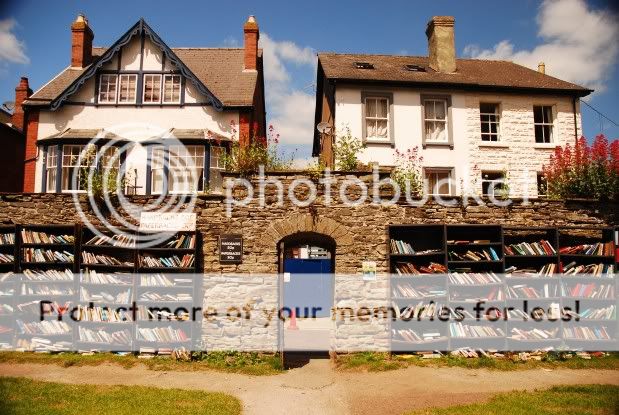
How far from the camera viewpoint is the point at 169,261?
919 cm

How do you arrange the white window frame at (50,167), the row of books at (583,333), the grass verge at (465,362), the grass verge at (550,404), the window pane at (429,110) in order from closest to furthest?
the grass verge at (550,404) → the grass verge at (465,362) → the row of books at (583,333) → the white window frame at (50,167) → the window pane at (429,110)

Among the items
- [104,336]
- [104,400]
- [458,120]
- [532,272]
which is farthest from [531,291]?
[104,336]

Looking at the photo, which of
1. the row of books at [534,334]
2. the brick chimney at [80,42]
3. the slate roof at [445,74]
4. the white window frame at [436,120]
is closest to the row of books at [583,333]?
the row of books at [534,334]

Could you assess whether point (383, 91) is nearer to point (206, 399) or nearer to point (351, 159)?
point (351, 159)

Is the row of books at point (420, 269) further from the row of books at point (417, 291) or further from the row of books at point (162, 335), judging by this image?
the row of books at point (162, 335)

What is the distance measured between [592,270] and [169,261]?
30.9ft

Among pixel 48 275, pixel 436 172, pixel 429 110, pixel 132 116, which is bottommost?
pixel 48 275

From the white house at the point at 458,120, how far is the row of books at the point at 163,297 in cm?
715

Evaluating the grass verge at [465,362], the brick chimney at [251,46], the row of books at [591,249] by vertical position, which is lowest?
the grass verge at [465,362]

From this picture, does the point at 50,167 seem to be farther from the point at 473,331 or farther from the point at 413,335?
the point at 473,331

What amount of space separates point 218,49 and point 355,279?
1275cm

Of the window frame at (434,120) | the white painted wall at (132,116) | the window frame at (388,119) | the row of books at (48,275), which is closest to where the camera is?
the row of books at (48,275)

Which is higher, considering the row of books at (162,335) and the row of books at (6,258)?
the row of books at (6,258)

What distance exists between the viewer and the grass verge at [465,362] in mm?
8352
